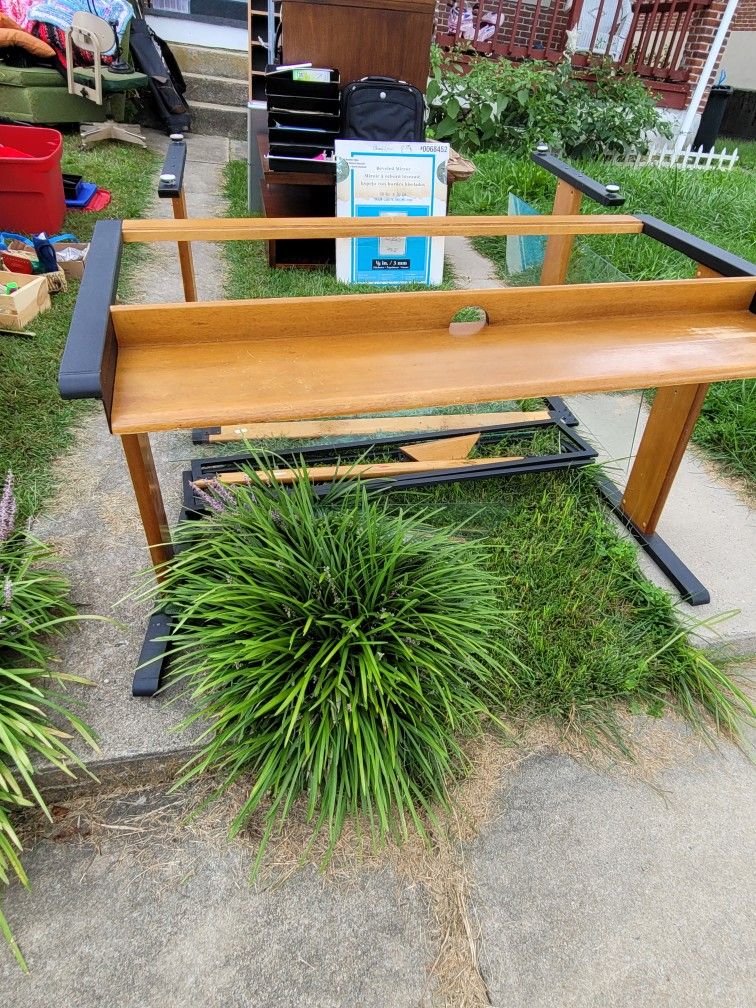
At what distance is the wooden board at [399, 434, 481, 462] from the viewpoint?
2590 mm

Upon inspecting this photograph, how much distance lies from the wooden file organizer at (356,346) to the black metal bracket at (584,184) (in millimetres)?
527

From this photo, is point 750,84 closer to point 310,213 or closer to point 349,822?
point 310,213

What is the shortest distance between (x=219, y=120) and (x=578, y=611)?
23.2ft

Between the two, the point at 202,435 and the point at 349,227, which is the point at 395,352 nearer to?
the point at 349,227

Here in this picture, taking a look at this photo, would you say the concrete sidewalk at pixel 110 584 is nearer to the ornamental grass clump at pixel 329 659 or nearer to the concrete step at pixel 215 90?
the ornamental grass clump at pixel 329 659

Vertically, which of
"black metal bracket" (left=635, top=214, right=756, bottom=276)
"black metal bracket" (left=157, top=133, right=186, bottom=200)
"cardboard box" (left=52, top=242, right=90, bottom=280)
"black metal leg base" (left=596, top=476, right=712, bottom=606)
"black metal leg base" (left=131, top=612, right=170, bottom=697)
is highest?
"black metal bracket" (left=157, top=133, right=186, bottom=200)

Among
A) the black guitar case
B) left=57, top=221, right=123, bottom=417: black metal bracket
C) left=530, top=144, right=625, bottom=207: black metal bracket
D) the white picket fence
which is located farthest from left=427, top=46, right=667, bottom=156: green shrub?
left=57, top=221, right=123, bottom=417: black metal bracket

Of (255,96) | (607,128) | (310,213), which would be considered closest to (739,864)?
(310,213)

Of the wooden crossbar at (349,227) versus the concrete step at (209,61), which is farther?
the concrete step at (209,61)

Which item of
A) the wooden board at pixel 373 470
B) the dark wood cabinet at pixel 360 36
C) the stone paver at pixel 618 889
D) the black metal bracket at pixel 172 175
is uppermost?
the dark wood cabinet at pixel 360 36

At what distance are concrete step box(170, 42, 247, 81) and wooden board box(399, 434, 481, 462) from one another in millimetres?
6729

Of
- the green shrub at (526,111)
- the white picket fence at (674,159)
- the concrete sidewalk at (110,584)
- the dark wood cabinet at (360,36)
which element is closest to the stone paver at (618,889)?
the concrete sidewalk at (110,584)

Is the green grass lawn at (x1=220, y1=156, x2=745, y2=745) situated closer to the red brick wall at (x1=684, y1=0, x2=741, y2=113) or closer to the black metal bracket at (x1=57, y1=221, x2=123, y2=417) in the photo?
the black metal bracket at (x1=57, y1=221, x2=123, y2=417)

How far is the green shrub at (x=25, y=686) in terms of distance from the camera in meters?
1.48
